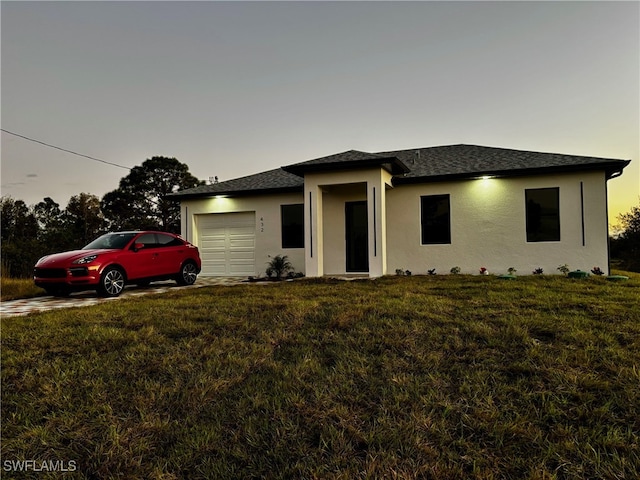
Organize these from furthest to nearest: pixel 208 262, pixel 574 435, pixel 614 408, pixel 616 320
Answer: pixel 208 262 → pixel 616 320 → pixel 614 408 → pixel 574 435

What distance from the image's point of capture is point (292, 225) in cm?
1306

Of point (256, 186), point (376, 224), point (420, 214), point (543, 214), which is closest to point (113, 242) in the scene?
point (256, 186)

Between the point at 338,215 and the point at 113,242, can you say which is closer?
the point at 113,242

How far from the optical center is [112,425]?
2773 mm

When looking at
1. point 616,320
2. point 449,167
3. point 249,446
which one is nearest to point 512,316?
point 616,320

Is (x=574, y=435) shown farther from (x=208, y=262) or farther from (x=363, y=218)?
(x=208, y=262)

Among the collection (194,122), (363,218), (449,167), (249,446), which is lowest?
(249,446)

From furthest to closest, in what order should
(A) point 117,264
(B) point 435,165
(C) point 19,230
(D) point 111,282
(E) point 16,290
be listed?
1. (C) point 19,230
2. (B) point 435,165
3. (E) point 16,290
4. (A) point 117,264
5. (D) point 111,282

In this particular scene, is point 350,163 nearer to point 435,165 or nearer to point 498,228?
point 435,165

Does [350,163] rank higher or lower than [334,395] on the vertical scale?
higher

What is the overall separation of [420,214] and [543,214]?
3431mm

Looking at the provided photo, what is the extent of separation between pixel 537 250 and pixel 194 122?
12.7 metres

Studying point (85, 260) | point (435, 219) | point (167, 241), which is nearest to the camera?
point (85, 260)

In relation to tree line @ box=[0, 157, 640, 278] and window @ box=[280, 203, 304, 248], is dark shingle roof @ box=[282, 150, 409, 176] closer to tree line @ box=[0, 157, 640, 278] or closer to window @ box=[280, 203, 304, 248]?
window @ box=[280, 203, 304, 248]
